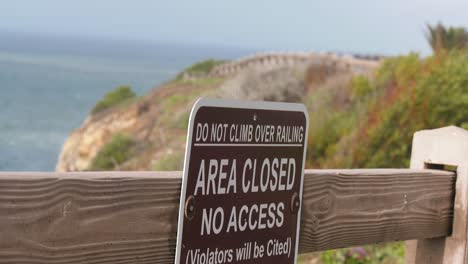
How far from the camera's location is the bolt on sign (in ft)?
6.47

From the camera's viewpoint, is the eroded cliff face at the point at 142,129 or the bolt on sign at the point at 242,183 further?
the eroded cliff face at the point at 142,129

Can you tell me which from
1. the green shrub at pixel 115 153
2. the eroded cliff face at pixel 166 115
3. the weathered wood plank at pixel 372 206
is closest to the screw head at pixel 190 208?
the weathered wood plank at pixel 372 206

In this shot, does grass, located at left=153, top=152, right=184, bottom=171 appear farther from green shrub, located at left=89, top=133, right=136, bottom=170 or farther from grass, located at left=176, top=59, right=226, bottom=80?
grass, located at left=176, top=59, right=226, bottom=80

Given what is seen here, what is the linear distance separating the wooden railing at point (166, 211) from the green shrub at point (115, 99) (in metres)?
35.5

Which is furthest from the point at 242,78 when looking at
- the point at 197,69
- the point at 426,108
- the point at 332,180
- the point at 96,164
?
the point at 197,69

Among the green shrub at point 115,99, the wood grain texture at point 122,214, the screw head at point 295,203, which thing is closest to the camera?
the wood grain texture at point 122,214

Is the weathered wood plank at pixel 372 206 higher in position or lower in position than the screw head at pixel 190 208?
lower

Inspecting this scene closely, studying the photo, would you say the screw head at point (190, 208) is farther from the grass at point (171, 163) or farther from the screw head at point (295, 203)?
the grass at point (171, 163)

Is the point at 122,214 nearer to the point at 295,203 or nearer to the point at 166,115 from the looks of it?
the point at 295,203

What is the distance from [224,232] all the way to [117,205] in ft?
0.99

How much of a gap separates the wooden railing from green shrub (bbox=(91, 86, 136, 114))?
35.5 metres

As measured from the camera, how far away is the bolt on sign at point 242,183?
1972 millimetres

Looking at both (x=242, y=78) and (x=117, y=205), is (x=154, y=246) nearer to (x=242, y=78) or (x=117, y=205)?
(x=117, y=205)

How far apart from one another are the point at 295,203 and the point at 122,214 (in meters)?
0.57
